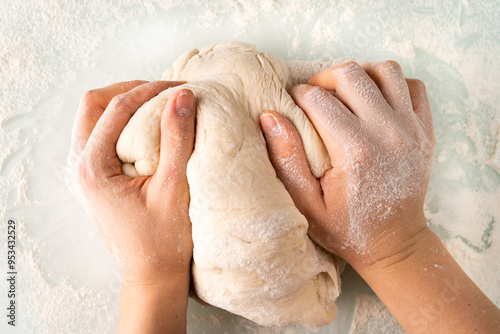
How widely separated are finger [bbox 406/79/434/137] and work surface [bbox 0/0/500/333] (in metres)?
0.31

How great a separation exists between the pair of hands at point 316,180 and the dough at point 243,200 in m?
0.04

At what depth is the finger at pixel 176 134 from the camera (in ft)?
3.72

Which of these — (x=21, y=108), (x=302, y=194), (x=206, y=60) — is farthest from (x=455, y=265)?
(x=21, y=108)

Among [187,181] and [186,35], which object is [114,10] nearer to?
[186,35]

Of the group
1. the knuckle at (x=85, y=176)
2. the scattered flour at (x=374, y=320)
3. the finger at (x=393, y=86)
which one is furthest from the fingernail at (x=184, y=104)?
the scattered flour at (x=374, y=320)

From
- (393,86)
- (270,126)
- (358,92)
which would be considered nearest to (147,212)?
(270,126)

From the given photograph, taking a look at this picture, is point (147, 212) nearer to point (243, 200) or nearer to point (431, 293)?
point (243, 200)

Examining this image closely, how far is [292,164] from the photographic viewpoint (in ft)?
3.97

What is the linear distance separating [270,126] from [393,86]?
1.37 ft

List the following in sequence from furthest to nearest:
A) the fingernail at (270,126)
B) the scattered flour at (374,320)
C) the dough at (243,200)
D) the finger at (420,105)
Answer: the scattered flour at (374,320) < the finger at (420,105) < the fingernail at (270,126) < the dough at (243,200)

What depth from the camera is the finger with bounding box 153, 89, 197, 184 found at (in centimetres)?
113

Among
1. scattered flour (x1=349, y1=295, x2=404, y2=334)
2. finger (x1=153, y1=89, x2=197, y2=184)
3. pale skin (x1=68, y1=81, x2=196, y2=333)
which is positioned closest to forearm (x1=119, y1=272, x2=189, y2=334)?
pale skin (x1=68, y1=81, x2=196, y2=333)

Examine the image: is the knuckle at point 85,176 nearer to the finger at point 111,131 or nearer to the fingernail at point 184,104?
the finger at point 111,131

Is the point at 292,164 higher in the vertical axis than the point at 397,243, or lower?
higher
